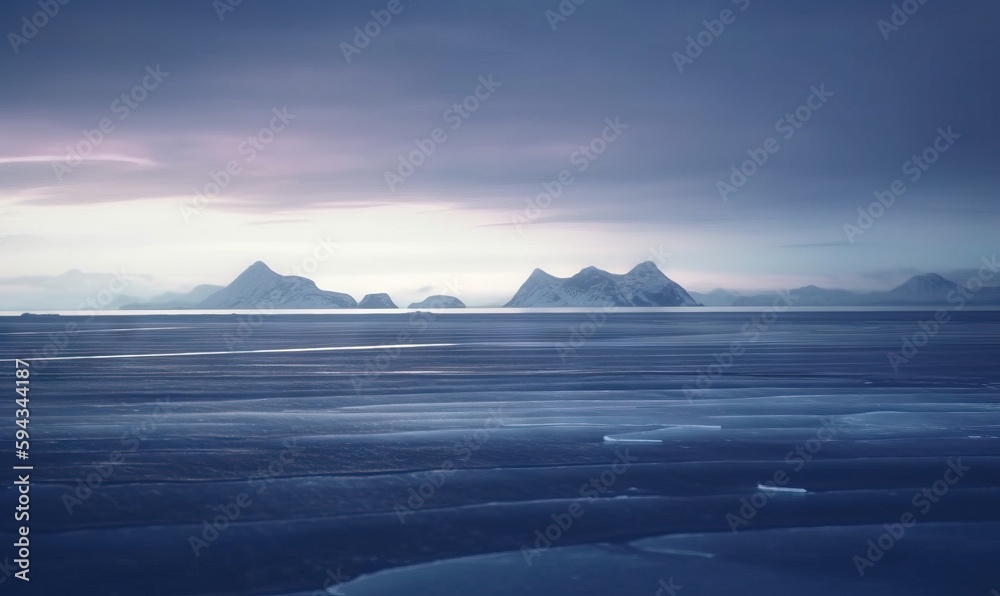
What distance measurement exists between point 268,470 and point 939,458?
1585cm

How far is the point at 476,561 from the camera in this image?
45.3 ft

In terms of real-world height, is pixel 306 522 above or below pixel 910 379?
below

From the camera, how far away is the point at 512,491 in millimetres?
18406

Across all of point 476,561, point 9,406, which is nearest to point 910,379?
point 476,561

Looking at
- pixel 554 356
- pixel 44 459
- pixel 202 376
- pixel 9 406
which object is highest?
pixel 554 356

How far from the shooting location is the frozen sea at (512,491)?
13.1m

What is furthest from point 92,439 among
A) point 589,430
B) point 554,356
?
point 554,356

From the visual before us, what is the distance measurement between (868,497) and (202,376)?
35444 mm

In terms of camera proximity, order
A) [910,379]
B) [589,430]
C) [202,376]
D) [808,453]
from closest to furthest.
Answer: [808,453] → [589,430] → [910,379] → [202,376]

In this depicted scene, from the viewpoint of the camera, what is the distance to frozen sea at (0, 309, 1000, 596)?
43.0 ft

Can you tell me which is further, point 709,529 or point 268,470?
point 268,470

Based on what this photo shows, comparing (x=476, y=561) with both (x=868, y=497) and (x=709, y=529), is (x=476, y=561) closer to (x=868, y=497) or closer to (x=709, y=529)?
(x=709, y=529)

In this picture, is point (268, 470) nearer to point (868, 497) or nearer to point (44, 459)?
point (44, 459)

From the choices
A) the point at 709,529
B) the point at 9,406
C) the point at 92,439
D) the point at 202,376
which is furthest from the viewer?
the point at 202,376
